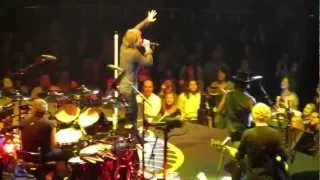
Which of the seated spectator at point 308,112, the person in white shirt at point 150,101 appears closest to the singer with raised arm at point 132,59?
the person in white shirt at point 150,101

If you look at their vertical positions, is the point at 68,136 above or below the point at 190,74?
below

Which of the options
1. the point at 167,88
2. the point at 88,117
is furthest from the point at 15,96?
the point at 167,88

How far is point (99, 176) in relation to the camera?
28.2ft

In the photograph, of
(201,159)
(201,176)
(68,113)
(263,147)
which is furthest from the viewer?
(201,159)

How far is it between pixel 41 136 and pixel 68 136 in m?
0.63

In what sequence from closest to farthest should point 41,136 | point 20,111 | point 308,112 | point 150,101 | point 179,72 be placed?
point 41,136
point 20,111
point 308,112
point 150,101
point 179,72

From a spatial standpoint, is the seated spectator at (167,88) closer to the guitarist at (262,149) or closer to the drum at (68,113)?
the drum at (68,113)

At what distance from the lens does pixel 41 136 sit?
891 centimetres

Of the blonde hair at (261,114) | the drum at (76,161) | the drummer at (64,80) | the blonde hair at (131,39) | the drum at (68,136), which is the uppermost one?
the blonde hair at (131,39)

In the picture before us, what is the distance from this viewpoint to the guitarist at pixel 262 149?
816cm

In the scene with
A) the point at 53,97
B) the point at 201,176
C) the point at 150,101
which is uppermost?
the point at 53,97

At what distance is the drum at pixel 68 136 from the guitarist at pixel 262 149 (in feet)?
7.87

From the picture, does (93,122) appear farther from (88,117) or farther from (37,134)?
(37,134)

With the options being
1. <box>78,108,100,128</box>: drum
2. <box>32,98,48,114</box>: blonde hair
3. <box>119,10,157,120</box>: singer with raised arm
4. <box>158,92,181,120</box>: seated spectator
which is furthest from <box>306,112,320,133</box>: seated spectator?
<box>32,98,48,114</box>: blonde hair
